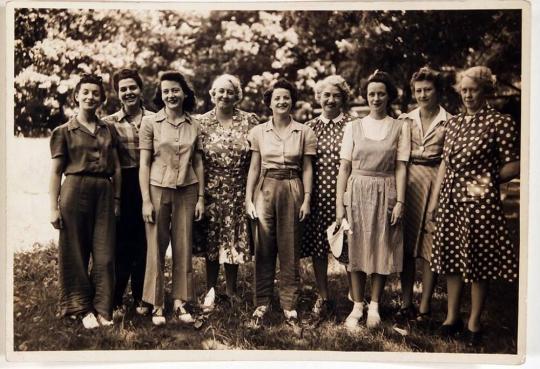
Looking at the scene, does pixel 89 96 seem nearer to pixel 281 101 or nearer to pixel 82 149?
pixel 82 149

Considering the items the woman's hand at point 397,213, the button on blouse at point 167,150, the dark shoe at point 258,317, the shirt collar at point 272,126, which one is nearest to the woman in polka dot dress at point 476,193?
the woman's hand at point 397,213

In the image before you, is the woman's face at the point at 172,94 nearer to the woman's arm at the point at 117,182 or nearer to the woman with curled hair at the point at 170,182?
the woman with curled hair at the point at 170,182

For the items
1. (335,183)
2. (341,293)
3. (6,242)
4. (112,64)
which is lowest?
(341,293)

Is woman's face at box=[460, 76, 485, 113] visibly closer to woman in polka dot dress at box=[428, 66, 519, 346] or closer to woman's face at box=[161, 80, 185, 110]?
woman in polka dot dress at box=[428, 66, 519, 346]

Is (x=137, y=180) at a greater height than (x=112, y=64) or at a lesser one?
lesser

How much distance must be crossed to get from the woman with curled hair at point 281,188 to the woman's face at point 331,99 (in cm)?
21

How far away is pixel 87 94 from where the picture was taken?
14.0ft

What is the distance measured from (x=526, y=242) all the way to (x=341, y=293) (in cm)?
148

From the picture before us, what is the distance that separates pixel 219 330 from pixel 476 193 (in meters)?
2.21

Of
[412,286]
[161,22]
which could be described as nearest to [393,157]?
[412,286]

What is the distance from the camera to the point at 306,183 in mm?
4328

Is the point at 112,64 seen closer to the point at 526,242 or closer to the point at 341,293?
the point at 341,293

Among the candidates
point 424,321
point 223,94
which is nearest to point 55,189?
point 223,94

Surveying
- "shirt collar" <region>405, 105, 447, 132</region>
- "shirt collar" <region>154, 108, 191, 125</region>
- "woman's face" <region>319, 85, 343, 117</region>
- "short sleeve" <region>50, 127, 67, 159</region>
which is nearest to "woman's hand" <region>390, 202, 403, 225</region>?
"shirt collar" <region>405, 105, 447, 132</region>
